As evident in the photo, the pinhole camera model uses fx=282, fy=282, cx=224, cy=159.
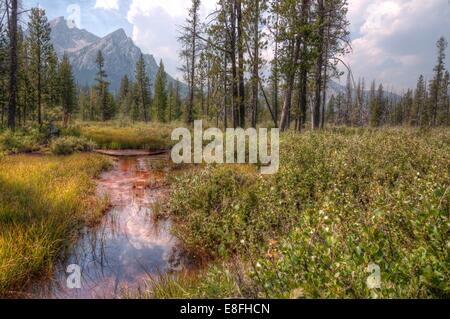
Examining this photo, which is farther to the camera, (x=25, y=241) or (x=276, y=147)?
(x=276, y=147)

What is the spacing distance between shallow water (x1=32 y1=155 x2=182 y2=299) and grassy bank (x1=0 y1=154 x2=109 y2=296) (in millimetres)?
285

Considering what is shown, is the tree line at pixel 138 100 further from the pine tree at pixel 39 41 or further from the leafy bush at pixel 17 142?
the leafy bush at pixel 17 142

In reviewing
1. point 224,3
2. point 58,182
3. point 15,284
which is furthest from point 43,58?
point 15,284

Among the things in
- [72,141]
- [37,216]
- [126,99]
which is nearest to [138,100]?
[126,99]

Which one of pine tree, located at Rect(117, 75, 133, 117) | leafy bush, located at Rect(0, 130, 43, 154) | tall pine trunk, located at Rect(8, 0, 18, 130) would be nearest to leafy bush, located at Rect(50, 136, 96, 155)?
leafy bush, located at Rect(0, 130, 43, 154)

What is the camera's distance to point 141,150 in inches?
755

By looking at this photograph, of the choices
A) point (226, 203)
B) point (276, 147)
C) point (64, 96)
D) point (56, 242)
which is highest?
point (64, 96)

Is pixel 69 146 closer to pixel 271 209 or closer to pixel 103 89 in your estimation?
pixel 271 209

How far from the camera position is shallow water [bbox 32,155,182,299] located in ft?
13.8

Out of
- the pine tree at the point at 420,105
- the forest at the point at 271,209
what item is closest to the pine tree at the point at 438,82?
the pine tree at the point at 420,105

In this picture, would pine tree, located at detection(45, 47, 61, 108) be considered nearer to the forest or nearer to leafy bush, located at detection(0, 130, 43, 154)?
the forest

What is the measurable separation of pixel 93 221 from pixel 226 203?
3.19 meters

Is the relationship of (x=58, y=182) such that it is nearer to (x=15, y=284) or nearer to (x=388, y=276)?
(x=15, y=284)

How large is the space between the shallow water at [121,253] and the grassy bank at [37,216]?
11.2 inches
